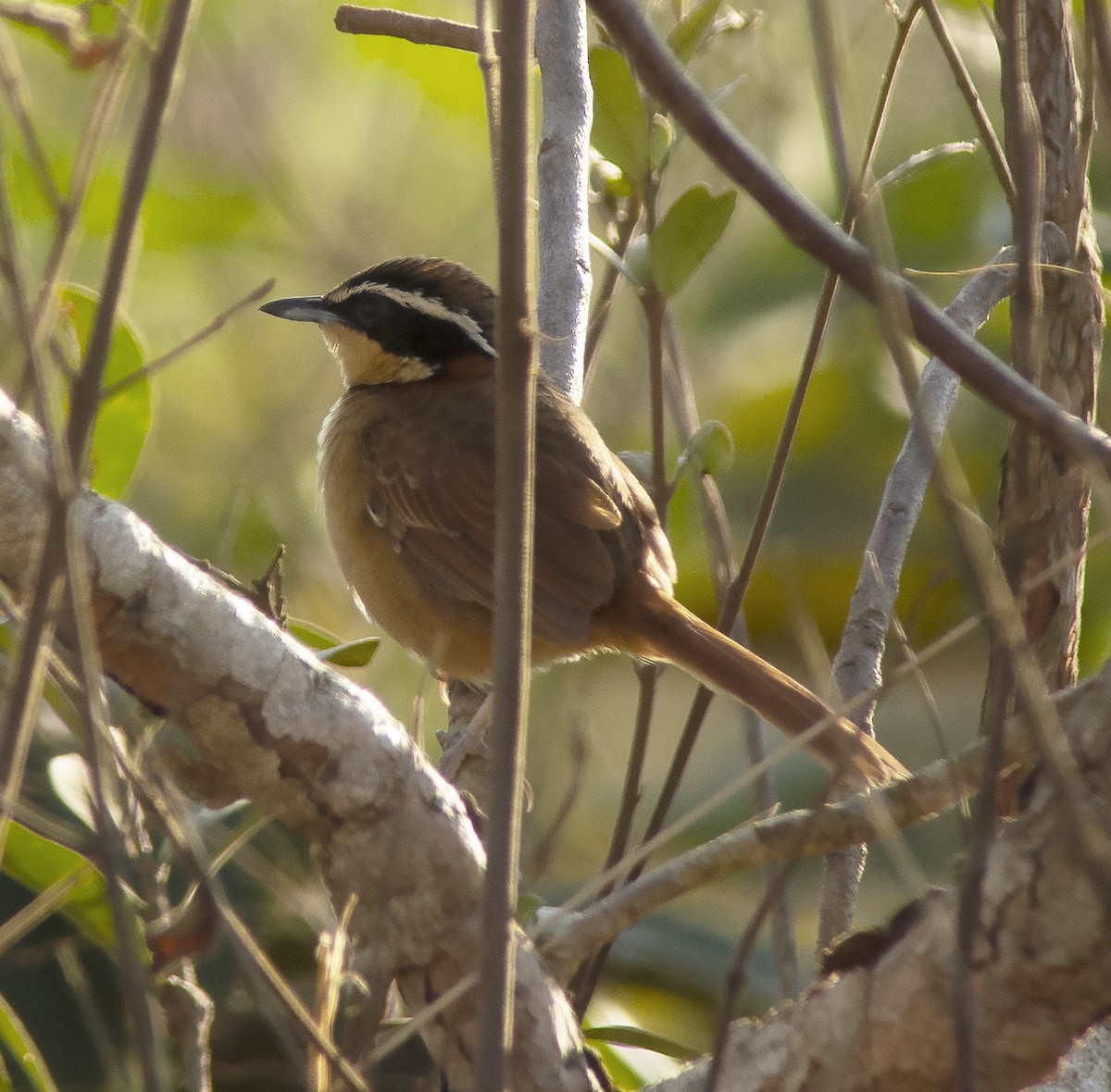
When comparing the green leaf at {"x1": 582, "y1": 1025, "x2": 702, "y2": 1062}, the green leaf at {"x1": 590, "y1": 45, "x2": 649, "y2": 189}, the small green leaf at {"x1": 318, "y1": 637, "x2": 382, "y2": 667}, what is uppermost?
the green leaf at {"x1": 590, "y1": 45, "x2": 649, "y2": 189}

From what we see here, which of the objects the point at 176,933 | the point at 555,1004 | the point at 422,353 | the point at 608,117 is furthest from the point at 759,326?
the point at 176,933

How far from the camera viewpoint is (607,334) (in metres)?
7.13

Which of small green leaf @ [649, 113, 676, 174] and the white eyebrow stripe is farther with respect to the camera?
the white eyebrow stripe

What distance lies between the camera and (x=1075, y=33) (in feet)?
12.5

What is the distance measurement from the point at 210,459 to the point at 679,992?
12.0ft

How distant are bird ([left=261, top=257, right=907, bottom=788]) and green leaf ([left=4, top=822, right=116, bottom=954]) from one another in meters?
1.26

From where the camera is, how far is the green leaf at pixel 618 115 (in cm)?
315

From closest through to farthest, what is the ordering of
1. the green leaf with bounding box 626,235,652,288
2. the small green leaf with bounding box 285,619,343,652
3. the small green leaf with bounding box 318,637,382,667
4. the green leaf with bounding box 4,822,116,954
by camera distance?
the green leaf with bounding box 4,822,116,954
the small green leaf with bounding box 318,637,382,667
the green leaf with bounding box 626,235,652,288
the small green leaf with bounding box 285,619,343,652

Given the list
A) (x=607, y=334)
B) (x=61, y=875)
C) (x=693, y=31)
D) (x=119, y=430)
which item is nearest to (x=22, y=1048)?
(x=61, y=875)

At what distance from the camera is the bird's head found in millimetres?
4656

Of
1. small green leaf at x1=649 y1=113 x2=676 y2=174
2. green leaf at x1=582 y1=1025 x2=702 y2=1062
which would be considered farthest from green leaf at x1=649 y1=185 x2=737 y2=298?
green leaf at x1=582 y1=1025 x2=702 y2=1062

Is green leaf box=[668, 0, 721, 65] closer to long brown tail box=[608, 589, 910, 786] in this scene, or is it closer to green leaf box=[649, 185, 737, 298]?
green leaf box=[649, 185, 737, 298]

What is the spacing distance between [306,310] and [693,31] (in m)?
1.80

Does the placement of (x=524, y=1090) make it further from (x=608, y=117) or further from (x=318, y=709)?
(x=608, y=117)
